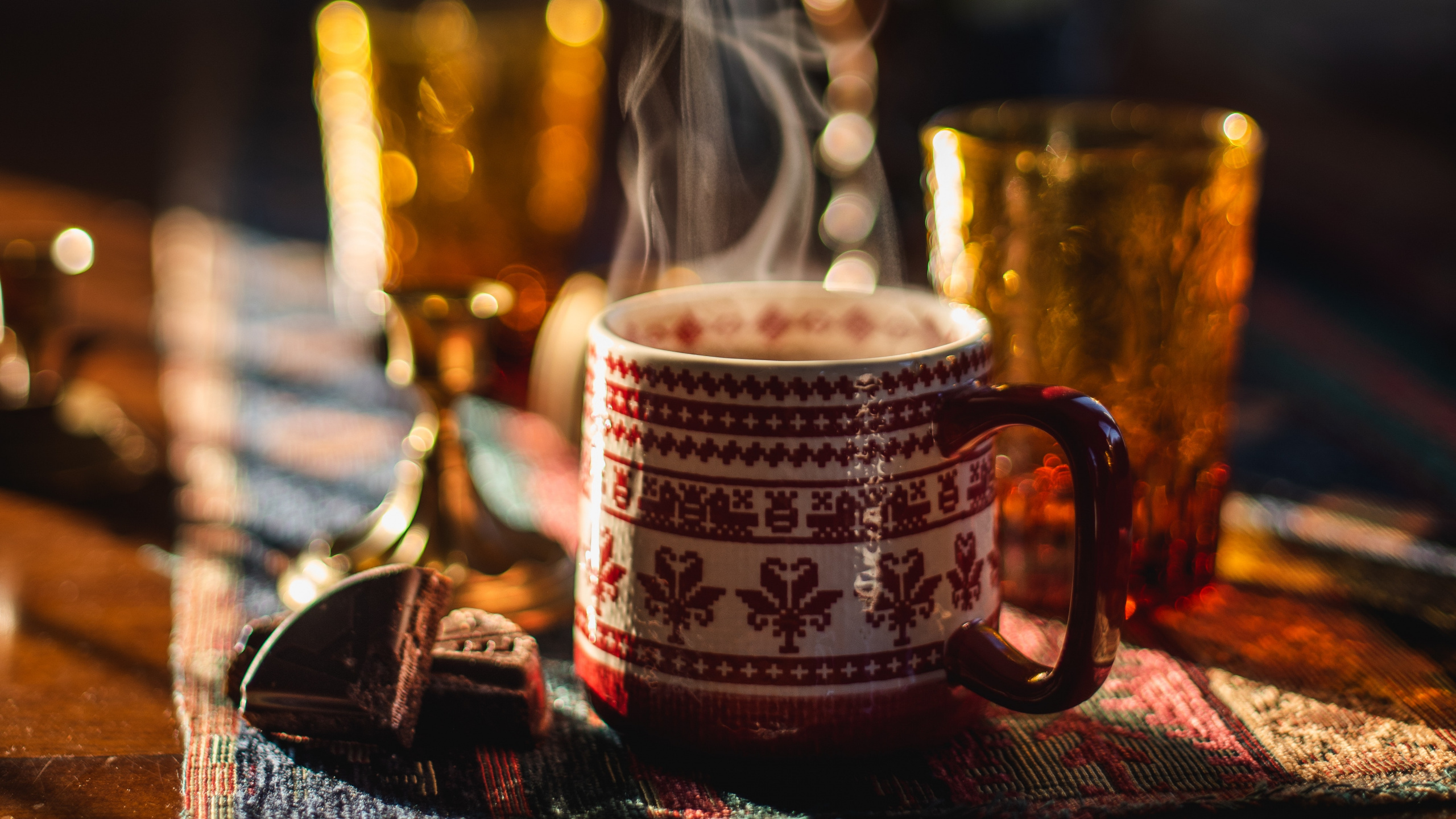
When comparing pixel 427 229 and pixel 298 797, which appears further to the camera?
pixel 427 229

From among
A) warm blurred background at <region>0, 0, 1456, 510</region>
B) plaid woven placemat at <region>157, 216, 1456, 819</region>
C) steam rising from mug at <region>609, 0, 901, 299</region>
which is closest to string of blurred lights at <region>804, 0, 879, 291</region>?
steam rising from mug at <region>609, 0, 901, 299</region>

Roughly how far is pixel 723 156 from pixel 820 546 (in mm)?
652

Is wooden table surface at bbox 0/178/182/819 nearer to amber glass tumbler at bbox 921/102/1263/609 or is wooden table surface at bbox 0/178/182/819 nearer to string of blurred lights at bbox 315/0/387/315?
string of blurred lights at bbox 315/0/387/315

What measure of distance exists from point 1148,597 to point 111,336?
0.66 m

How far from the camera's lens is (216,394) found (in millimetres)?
718

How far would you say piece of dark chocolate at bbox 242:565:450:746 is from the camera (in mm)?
376

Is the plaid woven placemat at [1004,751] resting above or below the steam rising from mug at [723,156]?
below

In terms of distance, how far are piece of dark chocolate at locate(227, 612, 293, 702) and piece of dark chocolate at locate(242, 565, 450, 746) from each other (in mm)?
14

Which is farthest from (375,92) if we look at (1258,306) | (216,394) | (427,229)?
(1258,306)

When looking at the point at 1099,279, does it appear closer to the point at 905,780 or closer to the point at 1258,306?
the point at 905,780

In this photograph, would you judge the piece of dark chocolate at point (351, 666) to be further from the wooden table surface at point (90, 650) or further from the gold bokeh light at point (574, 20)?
the gold bokeh light at point (574, 20)

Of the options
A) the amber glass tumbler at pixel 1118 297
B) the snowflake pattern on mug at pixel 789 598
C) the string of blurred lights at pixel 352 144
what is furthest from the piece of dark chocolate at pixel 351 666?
the string of blurred lights at pixel 352 144

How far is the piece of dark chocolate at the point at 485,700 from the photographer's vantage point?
0.39 metres

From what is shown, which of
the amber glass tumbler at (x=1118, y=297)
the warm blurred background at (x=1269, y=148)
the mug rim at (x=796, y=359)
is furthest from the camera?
the warm blurred background at (x=1269, y=148)
